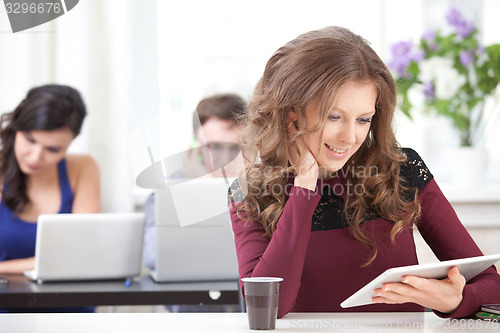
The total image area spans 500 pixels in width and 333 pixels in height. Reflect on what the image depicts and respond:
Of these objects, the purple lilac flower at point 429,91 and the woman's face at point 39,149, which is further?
the purple lilac flower at point 429,91

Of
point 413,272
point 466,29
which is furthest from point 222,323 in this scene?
point 466,29

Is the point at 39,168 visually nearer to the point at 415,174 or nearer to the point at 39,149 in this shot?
the point at 39,149

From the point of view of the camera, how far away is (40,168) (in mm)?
3025

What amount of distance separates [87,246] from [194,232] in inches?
15.2

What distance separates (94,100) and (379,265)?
223 cm

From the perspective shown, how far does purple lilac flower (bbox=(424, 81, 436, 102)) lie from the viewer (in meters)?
3.25

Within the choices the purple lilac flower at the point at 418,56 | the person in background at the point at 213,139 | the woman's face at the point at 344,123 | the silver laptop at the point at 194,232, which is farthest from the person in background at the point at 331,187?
the purple lilac flower at the point at 418,56

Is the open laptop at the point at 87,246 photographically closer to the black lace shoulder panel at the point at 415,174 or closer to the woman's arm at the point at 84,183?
the woman's arm at the point at 84,183

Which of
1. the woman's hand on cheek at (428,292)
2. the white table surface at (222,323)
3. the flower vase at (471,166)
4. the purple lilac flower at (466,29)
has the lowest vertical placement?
the flower vase at (471,166)

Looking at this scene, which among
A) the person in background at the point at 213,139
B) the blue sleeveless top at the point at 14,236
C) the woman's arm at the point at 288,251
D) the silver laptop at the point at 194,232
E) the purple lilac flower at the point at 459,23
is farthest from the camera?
the purple lilac flower at the point at 459,23

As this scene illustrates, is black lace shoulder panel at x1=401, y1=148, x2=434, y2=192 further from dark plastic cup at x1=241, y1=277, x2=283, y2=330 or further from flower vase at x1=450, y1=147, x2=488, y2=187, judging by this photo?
flower vase at x1=450, y1=147, x2=488, y2=187

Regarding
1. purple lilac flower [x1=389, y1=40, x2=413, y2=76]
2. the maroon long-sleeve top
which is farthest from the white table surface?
purple lilac flower [x1=389, y1=40, x2=413, y2=76]

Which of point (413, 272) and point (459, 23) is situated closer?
point (413, 272)

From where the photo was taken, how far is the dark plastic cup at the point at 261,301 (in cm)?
117
